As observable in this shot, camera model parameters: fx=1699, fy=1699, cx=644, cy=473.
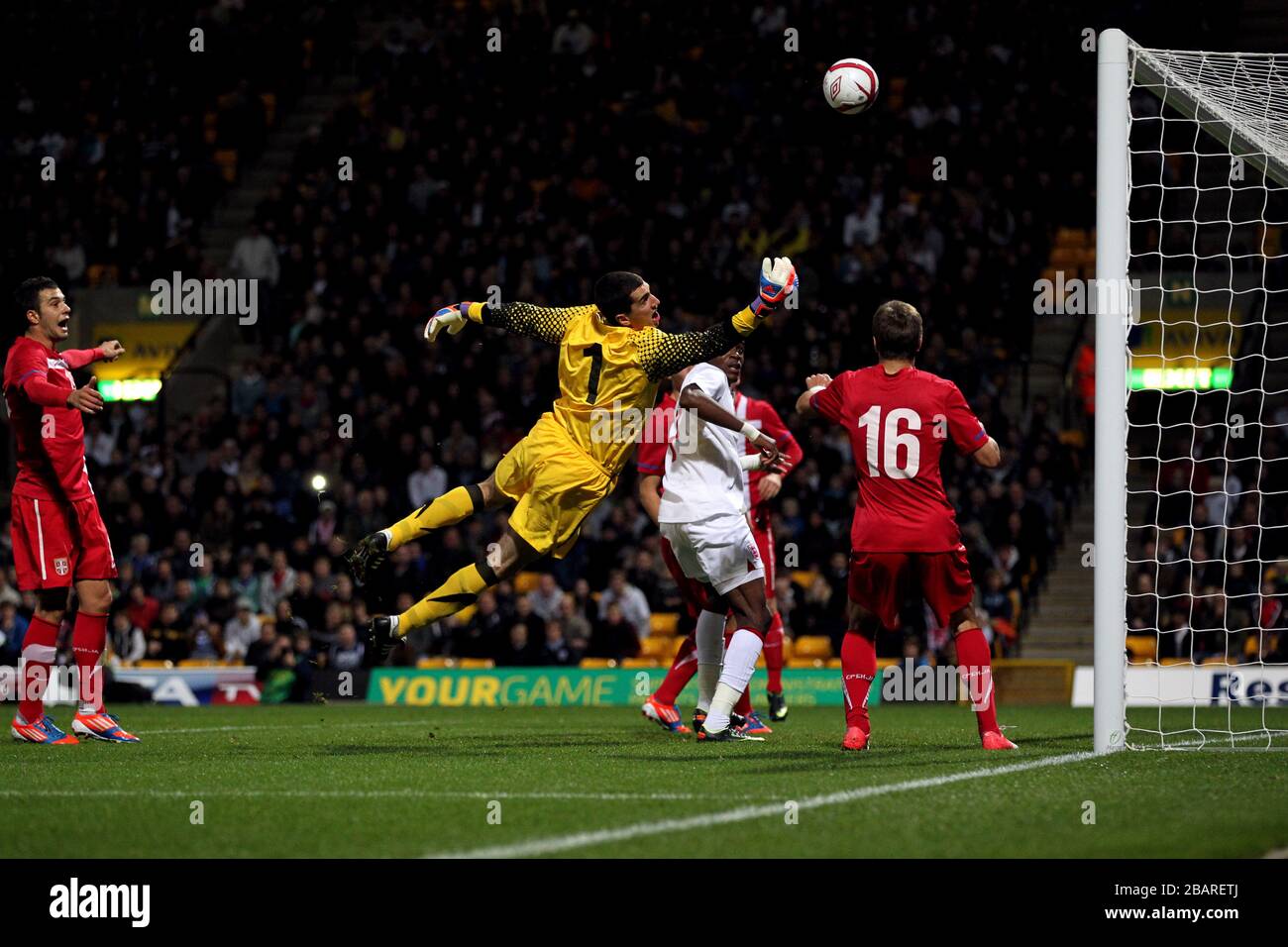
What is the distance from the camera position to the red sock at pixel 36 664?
941cm

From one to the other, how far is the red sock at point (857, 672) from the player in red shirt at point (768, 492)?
1.50 metres

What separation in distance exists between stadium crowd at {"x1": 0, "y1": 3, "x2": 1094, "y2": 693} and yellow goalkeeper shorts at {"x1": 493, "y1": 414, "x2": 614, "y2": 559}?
760 centimetres

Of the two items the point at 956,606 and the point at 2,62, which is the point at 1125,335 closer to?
the point at 956,606

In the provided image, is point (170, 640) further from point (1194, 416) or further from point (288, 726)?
point (1194, 416)

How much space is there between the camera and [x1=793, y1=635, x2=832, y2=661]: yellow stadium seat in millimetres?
17016

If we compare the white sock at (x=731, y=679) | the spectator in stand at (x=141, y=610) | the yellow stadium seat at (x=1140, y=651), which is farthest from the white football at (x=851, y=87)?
the spectator in stand at (x=141, y=610)

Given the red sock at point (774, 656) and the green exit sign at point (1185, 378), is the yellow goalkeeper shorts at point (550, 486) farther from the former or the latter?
the green exit sign at point (1185, 378)

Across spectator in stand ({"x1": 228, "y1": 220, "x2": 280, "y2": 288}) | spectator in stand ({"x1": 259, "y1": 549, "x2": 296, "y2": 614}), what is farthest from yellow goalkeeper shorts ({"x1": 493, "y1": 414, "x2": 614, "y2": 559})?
spectator in stand ({"x1": 228, "y1": 220, "x2": 280, "y2": 288})

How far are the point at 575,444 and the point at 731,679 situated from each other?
5.02 ft

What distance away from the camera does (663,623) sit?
1833 centimetres

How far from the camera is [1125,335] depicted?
325 inches

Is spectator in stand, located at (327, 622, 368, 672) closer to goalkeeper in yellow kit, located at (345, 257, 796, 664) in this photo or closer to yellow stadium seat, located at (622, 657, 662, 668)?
yellow stadium seat, located at (622, 657, 662, 668)

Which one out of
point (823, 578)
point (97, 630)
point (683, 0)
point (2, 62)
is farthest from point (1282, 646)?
point (2, 62)

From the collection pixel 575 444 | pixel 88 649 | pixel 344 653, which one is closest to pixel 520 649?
pixel 344 653
